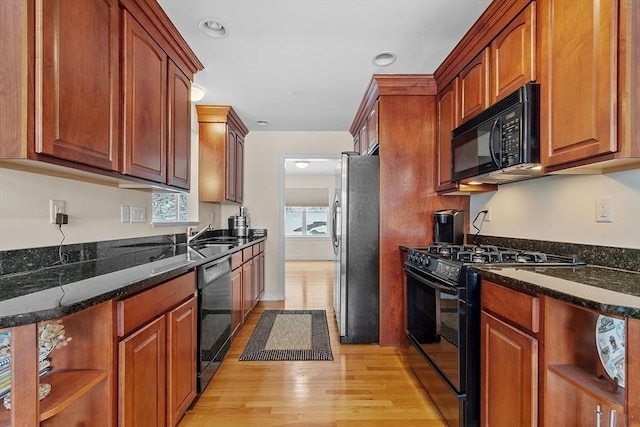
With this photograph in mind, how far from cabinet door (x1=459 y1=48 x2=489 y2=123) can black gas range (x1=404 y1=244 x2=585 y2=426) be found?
975 mm

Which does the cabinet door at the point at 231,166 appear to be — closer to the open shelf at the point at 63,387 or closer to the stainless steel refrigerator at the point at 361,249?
the stainless steel refrigerator at the point at 361,249

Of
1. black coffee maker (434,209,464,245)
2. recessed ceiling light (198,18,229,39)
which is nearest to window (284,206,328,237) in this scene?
black coffee maker (434,209,464,245)

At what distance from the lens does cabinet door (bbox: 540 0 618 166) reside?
1.24m

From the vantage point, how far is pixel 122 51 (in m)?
1.62

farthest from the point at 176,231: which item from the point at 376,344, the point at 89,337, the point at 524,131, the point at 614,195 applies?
the point at 614,195

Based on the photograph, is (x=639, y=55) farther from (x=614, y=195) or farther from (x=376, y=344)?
(x=376, y=344)

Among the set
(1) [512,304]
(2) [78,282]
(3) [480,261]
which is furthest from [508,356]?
(2) [78,282]

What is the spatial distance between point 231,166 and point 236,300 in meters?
1.74

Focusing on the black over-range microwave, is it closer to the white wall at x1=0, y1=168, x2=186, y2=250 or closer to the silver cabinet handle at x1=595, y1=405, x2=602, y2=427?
the silver cabinet handle at x1=595, y1=405, x2=602, y2=427

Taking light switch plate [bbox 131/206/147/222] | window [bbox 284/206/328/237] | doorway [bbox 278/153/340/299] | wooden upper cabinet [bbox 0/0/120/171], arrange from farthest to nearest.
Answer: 1. window [bbox 284/206/328/237]
2. doorway [bbox 278/153/340/299]
3. light switch plate [bbox 131/206/147/222]
4. wooden upper cabinet [bbox 0/0/120/171]

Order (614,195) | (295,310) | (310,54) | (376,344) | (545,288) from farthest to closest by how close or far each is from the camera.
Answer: (295,310) → (376,344) → (310,54) → (614,195) → (545,288)

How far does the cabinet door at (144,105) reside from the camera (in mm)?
1652

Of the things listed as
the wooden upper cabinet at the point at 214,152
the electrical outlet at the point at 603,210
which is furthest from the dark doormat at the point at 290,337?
the electrical outlet at the point at 603,210

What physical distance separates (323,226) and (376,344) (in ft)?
19.0
